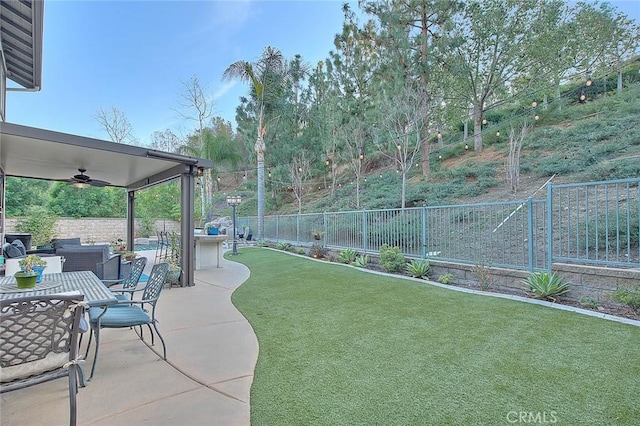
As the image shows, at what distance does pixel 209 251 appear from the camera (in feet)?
28.7

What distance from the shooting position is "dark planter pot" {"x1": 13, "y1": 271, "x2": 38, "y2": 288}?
2896 mm

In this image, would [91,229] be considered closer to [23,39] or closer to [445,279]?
[23,39]

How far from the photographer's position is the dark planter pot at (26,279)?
2896 millimetres

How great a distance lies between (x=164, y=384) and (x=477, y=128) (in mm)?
18815

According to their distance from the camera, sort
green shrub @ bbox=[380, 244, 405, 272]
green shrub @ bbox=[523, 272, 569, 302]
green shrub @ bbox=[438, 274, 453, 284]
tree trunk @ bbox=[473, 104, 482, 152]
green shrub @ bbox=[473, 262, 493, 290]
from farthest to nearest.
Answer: tree trunk @ bbox=[473, 104, 482, 152], green shrub @ bbox=[380, 244, 405, 272], green shrub @ bbox=[438, 274, 453, 284], green shrub @ bbox=[473, 262, 493, 290], green shrub @ bbox=[523, 272, 569, 302]

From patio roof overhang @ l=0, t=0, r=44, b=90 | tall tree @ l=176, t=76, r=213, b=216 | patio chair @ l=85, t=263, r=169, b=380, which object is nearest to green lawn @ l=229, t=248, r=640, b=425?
patio chair @ l=85, t=263, r=169, b=380

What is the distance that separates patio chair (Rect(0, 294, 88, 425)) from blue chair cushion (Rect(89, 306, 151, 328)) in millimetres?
948

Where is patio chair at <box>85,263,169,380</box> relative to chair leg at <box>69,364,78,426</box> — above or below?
above

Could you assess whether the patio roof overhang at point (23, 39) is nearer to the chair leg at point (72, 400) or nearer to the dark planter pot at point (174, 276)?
the dark planter pot at point (174, 276)

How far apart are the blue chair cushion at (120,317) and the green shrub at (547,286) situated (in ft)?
15.2

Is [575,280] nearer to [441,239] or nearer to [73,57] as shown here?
[441,239]

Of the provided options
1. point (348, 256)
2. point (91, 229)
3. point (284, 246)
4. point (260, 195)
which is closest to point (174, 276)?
point (348, 256)

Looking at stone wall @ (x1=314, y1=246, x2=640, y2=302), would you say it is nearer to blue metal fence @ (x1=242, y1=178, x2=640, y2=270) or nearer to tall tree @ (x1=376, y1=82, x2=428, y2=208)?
blue metal fence @ (x1=242, y1=178, x2=640, y2=270)

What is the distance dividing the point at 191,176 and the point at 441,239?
5029 millimetres
